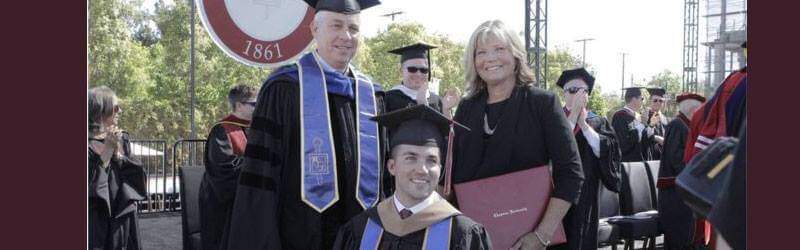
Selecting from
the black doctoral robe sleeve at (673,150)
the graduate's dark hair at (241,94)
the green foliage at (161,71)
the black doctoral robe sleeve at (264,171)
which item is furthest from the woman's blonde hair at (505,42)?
the green foliage at (161,71)

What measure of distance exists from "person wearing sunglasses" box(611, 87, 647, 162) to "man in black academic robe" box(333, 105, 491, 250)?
817 cm

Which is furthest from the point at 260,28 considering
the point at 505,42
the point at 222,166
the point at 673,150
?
the point at 673,150

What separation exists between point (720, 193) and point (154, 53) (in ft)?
119

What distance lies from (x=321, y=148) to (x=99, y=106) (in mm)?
2699

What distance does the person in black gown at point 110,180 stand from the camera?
5469 mm

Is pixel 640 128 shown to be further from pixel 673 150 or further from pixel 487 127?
pixel 487 127

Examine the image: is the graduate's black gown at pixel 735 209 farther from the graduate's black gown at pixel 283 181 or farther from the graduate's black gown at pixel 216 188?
the graduate's black gown at pixel 216 188

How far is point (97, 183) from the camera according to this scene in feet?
18.1

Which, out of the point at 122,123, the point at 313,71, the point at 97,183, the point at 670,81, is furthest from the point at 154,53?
the point at 670,81

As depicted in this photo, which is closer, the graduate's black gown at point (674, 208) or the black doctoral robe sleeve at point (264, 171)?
the black doctoral robe sleeve at point (264, 171)

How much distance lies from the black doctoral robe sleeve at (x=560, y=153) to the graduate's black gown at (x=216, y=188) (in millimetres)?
2851

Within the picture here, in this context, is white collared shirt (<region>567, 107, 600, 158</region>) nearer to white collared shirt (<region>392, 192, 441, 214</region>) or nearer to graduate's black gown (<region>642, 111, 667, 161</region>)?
white collared shirt (<region>392, 192, 441, 214</region>)

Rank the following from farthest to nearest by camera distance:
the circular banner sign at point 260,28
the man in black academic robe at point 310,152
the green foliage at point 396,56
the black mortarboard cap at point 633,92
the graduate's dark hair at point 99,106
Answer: the green foliage at point 396,56 → the black mortarboard cap at point 633,92 → the graduate's dark hair at point 99,106 → the circular banner sign at point 260,28 → the man in black academic robe at point 310,152

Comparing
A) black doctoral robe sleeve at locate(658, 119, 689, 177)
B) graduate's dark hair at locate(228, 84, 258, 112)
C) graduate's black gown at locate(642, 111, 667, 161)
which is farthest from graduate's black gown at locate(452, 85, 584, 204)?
graduate's black gown at locate(642, 111, 667, 161)
